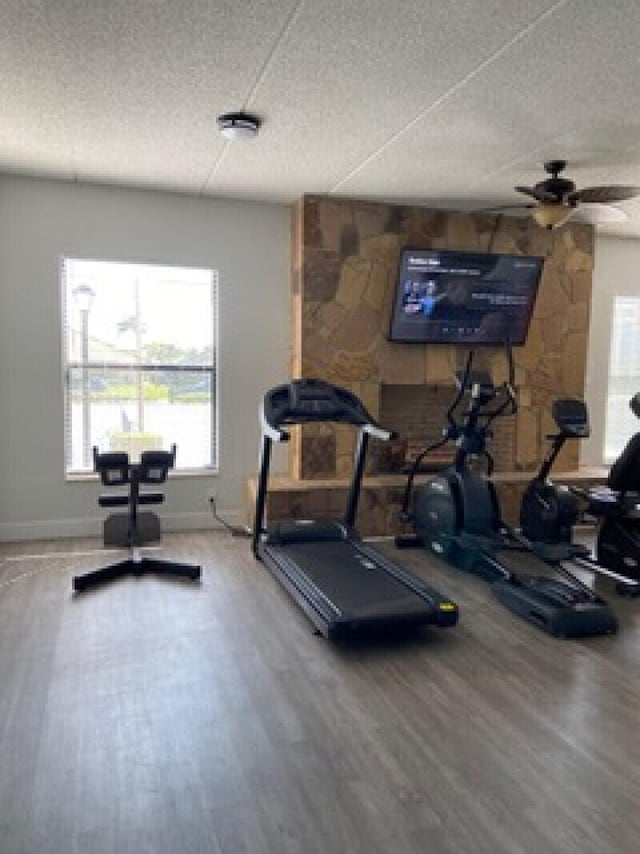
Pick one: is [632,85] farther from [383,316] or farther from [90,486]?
[90,486]

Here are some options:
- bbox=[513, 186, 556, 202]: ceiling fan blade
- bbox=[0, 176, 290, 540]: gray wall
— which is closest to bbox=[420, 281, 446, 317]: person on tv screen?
bbox=[0, 176, 290, 540]: gray wall

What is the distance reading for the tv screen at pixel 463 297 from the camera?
5.26 metres

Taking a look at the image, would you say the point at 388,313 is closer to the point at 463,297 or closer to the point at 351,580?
the point at 463,297

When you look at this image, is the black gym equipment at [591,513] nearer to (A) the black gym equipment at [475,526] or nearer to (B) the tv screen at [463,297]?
(A) the black gym equipment at [475,526]

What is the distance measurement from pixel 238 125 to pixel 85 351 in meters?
2.37

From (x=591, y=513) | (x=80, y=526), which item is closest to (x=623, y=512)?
(x=591, y=513)

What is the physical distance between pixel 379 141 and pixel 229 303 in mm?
1988

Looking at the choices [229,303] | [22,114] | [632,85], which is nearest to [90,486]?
[229,303]

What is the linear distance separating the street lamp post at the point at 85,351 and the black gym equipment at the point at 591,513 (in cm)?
348

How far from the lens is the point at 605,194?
388cm

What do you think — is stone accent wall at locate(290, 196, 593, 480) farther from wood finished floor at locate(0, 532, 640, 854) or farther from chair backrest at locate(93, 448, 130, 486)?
wood finished floor at locate(0, 532, 640, 854)

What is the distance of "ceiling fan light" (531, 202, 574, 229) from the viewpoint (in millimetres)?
4012

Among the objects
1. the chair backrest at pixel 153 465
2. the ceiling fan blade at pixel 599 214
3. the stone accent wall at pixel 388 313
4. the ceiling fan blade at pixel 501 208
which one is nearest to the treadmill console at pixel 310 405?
the stone accent wall at pixel 388 313

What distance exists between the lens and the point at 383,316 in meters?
5.36
